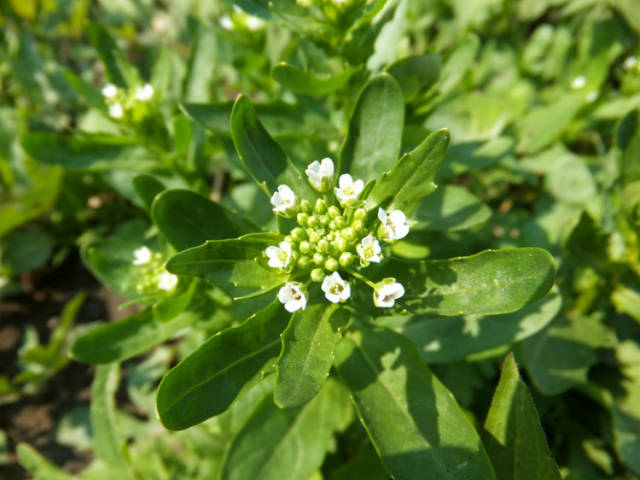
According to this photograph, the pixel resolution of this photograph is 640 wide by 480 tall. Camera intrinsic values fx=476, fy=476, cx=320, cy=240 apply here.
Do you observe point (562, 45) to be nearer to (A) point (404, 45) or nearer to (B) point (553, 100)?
(B) point (553, 100)

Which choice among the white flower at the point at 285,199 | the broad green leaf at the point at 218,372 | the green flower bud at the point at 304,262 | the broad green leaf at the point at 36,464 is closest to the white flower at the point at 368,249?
the green flower bud at the point at 304,262

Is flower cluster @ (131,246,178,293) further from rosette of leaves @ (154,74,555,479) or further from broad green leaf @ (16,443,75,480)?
broad green leaf @ (16,443,75,480)

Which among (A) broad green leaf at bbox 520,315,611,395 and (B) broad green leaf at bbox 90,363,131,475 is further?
(B) broad green leaf at bbox 90,363,131,475

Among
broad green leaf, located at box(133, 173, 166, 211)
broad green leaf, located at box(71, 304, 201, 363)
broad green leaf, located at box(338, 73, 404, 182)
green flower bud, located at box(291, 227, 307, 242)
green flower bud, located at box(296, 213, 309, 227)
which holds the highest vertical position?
broad green leaf, located at box(338, 73, 404, 182)

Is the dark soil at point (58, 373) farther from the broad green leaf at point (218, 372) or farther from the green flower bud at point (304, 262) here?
the green flower bud at point (304, 262)

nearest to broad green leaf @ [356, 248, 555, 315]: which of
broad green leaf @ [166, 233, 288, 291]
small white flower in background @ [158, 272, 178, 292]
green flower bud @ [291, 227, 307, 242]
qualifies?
green flower bud @ [291, 227, 307, 242]

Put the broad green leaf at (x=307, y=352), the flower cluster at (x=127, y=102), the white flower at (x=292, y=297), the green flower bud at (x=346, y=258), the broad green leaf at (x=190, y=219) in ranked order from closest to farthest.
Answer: the broad green leaf at (x=307, y=352) < the white flower at (x=292, y=297) < the green flower bud at (x=346, y=258) < the broad green leaf at (x=190, y=219) < the flower cluster at (x=127, y=102)

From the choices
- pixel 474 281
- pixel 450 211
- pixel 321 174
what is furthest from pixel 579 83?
pixel 321 174

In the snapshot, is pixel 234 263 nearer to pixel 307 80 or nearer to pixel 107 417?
pixel 307 80
